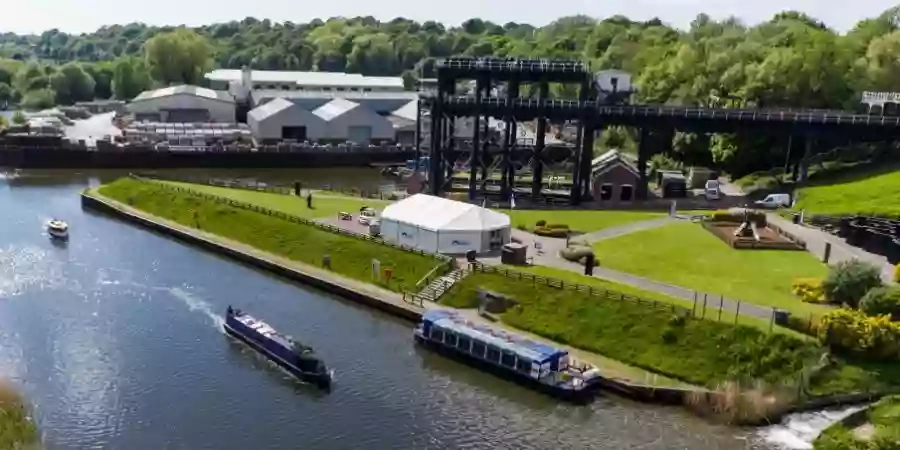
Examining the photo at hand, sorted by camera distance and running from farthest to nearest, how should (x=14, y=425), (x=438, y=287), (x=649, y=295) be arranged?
(x=438, y=287) → (x=649, y=295) → (x=14, y=425)

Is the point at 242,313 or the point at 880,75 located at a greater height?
the point at 880,75

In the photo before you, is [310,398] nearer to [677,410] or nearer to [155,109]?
[677,410]

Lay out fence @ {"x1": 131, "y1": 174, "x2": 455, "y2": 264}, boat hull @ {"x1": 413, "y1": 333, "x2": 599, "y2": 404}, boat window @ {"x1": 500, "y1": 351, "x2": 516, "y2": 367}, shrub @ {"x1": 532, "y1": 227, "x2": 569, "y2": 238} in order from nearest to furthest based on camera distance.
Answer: boat hull @ {"x1": 413, "y1": 333, "x2": 599, "y2": 404} → boat window @ {"x1": 500, "y1": 351, "x2": 516, "y2": 367} → fence @ {"x1": 131, "y1": 174, "x2": 455, "y2": 264} → shrub @ {"x1": 532, "y1": 227, "x2": 569, "y2": 238}

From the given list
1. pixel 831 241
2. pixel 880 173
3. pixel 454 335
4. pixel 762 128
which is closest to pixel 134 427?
pixel 454 335

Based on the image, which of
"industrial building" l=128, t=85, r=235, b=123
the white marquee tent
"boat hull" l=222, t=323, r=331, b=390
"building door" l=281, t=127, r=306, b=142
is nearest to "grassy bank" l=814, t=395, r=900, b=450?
"boat hull" l=222, t=323, r=331, b=390

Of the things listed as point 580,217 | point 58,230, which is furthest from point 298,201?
point 580,217

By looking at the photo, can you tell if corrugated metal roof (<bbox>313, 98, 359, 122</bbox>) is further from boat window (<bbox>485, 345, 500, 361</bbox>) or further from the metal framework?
boat window (<bbox>485, 345, 500, 361</bbox>)

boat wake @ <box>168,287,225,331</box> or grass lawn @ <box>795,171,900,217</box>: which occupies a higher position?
grass lawn @ <box>795,171,900,217</box>

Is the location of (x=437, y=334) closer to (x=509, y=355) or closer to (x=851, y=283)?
(x=509, y=355)
